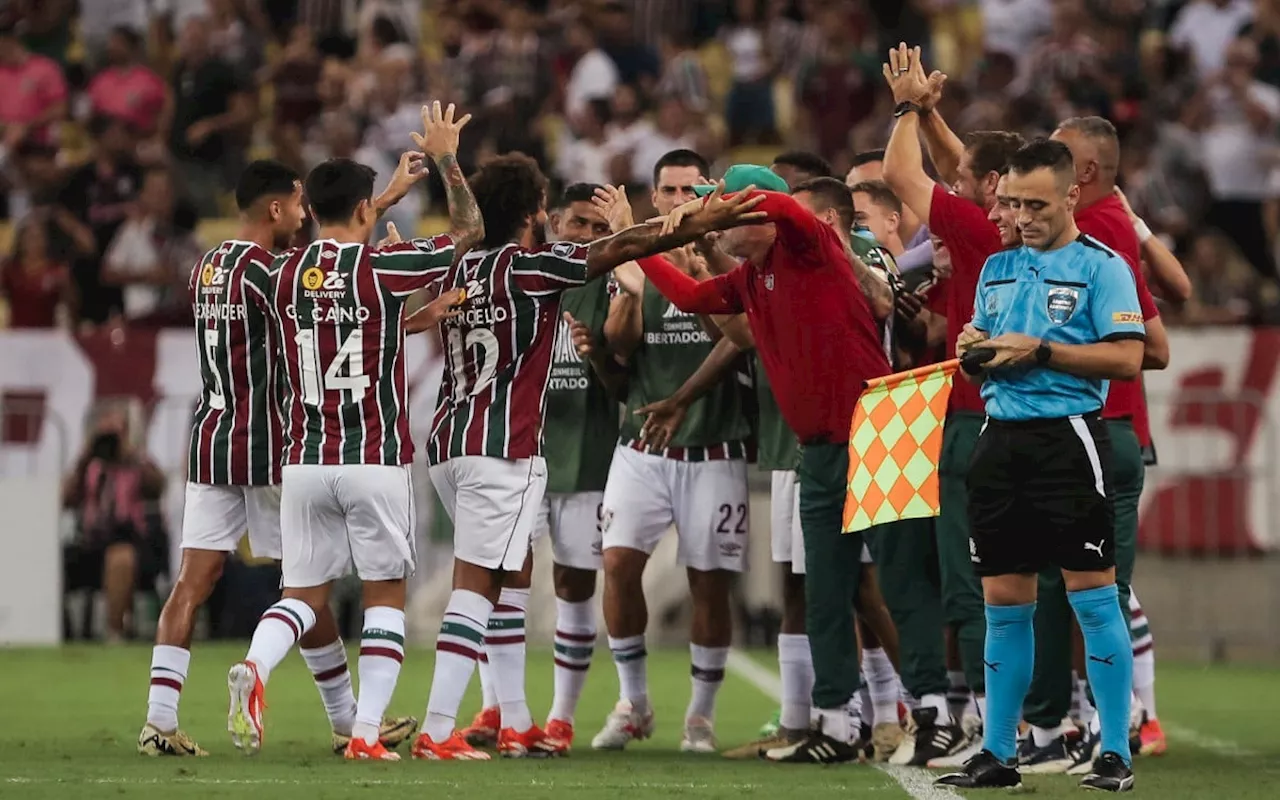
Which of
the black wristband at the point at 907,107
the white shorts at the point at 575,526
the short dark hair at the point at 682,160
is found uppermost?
the short dark hair at the point at 682,160

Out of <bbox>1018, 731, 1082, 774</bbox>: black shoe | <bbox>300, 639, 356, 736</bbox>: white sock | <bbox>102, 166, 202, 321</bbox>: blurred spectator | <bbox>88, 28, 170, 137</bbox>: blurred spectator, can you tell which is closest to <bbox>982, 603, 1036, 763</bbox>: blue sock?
<bbox>1018, 731, 1082, 774</bbox>: black shoe

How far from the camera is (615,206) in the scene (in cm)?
935

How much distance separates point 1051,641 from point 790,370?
1584 millimetres

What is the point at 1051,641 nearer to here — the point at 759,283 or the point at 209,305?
the point at 759,283

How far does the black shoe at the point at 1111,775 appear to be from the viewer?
7.59m

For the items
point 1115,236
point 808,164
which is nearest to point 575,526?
point 808,164

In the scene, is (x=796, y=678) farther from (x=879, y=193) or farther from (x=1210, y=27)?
(x=1210, y=27)

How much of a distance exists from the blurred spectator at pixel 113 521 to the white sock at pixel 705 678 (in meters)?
7.83

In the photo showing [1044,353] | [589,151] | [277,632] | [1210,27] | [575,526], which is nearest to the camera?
[1044,353]

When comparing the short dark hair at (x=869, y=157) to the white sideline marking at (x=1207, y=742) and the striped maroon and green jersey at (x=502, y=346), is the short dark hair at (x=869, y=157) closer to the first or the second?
the striped maroon and green jersey at (x=502, y=346)

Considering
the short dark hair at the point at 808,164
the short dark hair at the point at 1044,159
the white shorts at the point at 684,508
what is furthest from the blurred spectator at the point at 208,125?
the short dark hair at the point at 1044,159

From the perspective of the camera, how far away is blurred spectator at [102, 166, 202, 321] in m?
18.9

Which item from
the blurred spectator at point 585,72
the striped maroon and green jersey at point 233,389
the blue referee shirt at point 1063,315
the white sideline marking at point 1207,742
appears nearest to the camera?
the blue referee shirt at point 1063,315

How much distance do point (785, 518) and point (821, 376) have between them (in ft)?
3.90
